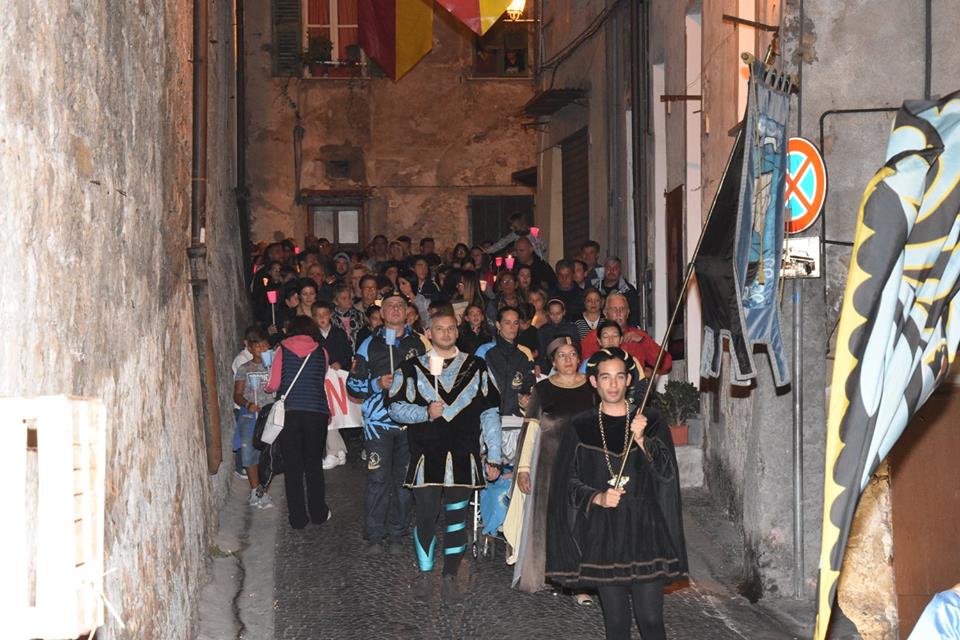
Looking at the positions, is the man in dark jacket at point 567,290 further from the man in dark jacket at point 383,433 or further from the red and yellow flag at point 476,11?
the man in dark jacket at point 383,433

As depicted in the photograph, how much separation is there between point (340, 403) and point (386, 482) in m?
2.69

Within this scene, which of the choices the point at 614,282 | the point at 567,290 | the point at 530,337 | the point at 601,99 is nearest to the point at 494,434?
the point at 530,337

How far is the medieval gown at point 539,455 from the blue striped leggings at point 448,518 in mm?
423

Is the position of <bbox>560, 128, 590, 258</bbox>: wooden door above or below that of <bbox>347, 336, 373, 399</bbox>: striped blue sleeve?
above

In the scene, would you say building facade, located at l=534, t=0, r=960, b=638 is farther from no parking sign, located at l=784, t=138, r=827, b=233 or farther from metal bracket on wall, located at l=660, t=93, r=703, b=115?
no parking sign, located at l=784, t=138, r=827, b=233

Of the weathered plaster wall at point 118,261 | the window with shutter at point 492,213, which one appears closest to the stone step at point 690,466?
the weathered plaster wall at point 118,261

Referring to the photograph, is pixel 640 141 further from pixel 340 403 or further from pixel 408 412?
pixel 408 412

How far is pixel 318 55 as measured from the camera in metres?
26.7

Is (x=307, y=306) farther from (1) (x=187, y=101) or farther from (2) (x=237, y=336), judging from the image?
(1) (x=187, y=101)

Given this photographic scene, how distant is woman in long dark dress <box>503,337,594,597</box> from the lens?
8891 mm

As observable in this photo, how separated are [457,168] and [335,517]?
52.8 ft

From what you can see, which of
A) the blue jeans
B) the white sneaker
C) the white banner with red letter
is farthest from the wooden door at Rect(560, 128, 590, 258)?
the blue jeans

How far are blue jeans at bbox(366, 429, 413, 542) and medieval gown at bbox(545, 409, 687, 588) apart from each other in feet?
10.6

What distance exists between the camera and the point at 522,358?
416 inches
